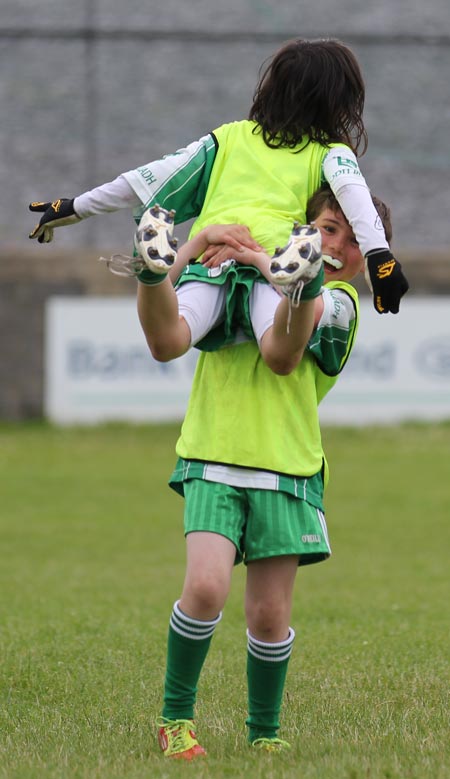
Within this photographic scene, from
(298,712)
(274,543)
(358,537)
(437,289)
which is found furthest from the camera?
(437,289)

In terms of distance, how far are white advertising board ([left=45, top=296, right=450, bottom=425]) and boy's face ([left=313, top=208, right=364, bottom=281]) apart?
40.3ft

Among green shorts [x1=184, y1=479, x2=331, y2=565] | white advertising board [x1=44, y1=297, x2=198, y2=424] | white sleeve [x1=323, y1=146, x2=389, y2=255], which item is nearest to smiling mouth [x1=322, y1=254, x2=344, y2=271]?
white sleeve [x1=323, y1=146, x2=389, y2=255]

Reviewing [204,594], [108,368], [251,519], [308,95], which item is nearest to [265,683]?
[204,594]

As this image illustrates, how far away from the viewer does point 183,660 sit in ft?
13.7

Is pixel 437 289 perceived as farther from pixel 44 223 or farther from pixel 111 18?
pixel 44 223

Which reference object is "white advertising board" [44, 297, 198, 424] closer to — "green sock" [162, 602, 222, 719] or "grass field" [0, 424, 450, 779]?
"grass field" [0, 424, 450, 779]

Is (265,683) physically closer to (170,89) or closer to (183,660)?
(183,660)

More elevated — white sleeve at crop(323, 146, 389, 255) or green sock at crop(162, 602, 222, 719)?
white sleeve at crop(323, 146, 389, 255)

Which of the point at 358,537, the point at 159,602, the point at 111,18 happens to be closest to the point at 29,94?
the point at 111,18

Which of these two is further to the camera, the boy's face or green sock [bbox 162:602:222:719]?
the boy's face

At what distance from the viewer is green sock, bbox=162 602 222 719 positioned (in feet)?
13.6

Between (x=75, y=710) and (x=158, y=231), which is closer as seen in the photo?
(x=158, y=231)

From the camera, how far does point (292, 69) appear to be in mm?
4305

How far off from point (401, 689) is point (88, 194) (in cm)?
239
